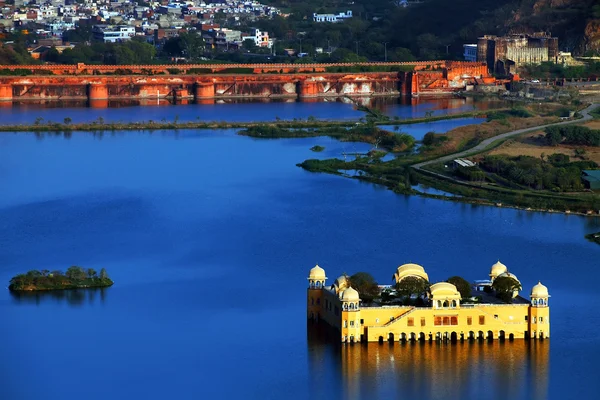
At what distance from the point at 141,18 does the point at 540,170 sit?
55.2 metres

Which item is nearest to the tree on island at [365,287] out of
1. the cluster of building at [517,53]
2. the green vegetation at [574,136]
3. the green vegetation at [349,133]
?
the green vegetation at [574,136]

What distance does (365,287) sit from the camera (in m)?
27.6

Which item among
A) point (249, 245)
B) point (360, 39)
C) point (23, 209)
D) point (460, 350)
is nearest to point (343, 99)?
point (360, 39)

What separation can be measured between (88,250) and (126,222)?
3.31 m

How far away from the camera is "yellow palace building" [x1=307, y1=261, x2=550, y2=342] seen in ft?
88.1

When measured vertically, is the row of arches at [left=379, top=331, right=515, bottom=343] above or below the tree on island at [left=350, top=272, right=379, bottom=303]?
below

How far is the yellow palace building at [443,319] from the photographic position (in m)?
26.9

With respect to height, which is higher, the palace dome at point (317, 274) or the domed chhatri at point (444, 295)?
the palace dome at point (317, 274)

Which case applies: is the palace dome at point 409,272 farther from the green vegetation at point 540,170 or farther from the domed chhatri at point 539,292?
the green vegetation at point 540,170

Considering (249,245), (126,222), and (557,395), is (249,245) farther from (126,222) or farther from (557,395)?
(557,395)

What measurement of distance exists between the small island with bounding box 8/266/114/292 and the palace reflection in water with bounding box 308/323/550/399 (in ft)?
16.8

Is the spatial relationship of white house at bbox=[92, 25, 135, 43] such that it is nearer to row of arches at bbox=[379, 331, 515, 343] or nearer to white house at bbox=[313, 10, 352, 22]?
white house at bbox=[313, 10, 352, 22]

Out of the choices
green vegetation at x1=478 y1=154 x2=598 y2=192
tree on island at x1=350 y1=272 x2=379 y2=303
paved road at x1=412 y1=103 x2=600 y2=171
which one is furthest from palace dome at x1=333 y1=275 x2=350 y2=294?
paved road at x1=412 y1=103 x2=600 y2=171

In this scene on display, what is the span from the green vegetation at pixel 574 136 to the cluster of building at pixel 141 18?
113ft
